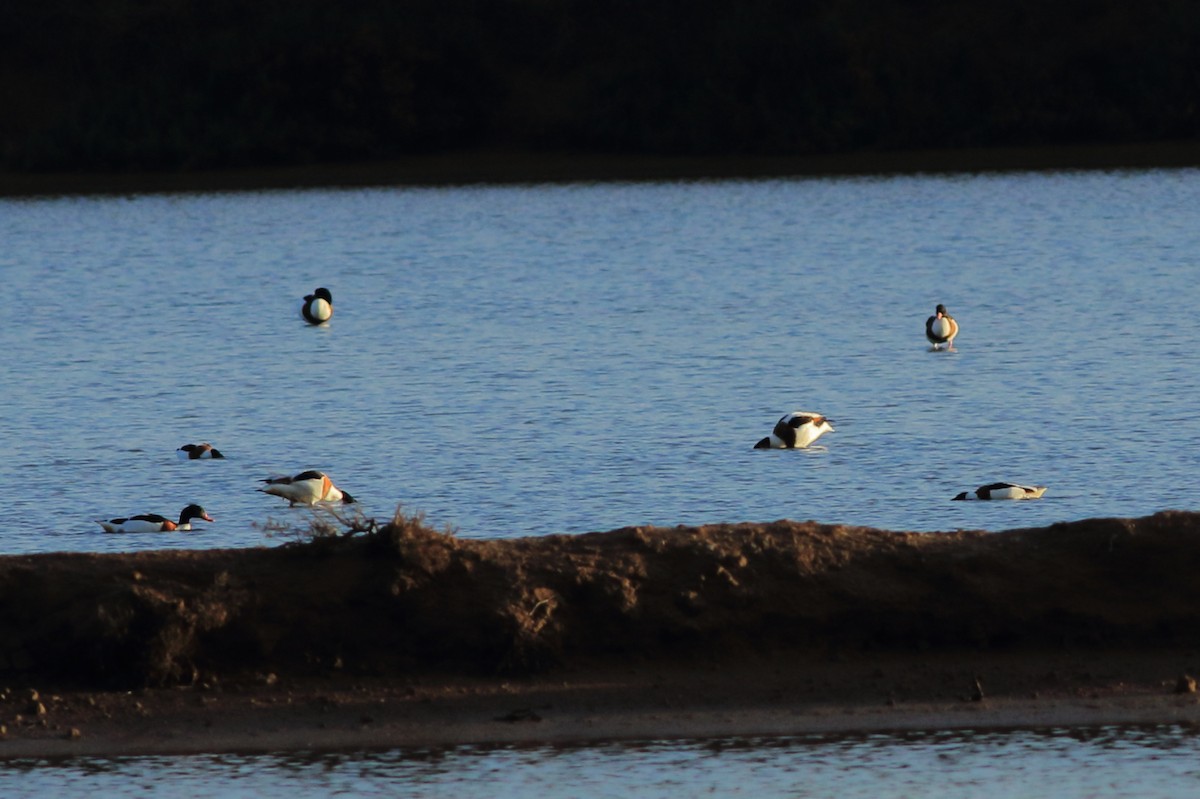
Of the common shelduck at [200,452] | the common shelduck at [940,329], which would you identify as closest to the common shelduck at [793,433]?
the common shelduck at [200,452]

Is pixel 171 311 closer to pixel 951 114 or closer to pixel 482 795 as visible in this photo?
pixel 482 795

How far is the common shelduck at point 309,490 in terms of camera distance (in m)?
16.2

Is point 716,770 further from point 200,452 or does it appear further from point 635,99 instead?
point 635,99

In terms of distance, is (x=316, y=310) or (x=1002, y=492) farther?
(x=316, y=310)

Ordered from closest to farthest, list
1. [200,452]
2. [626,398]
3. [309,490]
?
[309,490]
[200,452]
[626,398]

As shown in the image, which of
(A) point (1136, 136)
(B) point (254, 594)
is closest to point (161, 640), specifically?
(B) point (254, 594)

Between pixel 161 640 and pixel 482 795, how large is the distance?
201cm

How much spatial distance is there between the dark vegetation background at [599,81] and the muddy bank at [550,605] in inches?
2024

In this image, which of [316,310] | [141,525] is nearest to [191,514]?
[141,525]

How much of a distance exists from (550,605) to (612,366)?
15681 millimetres

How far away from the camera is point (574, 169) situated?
211ft

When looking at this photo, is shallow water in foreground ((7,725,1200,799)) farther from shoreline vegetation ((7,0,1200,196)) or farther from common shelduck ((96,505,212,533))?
shoreline vegetation ((7,0,1200,196))

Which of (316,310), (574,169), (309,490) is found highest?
(574,169)

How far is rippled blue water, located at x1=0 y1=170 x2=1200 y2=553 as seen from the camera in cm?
1712
